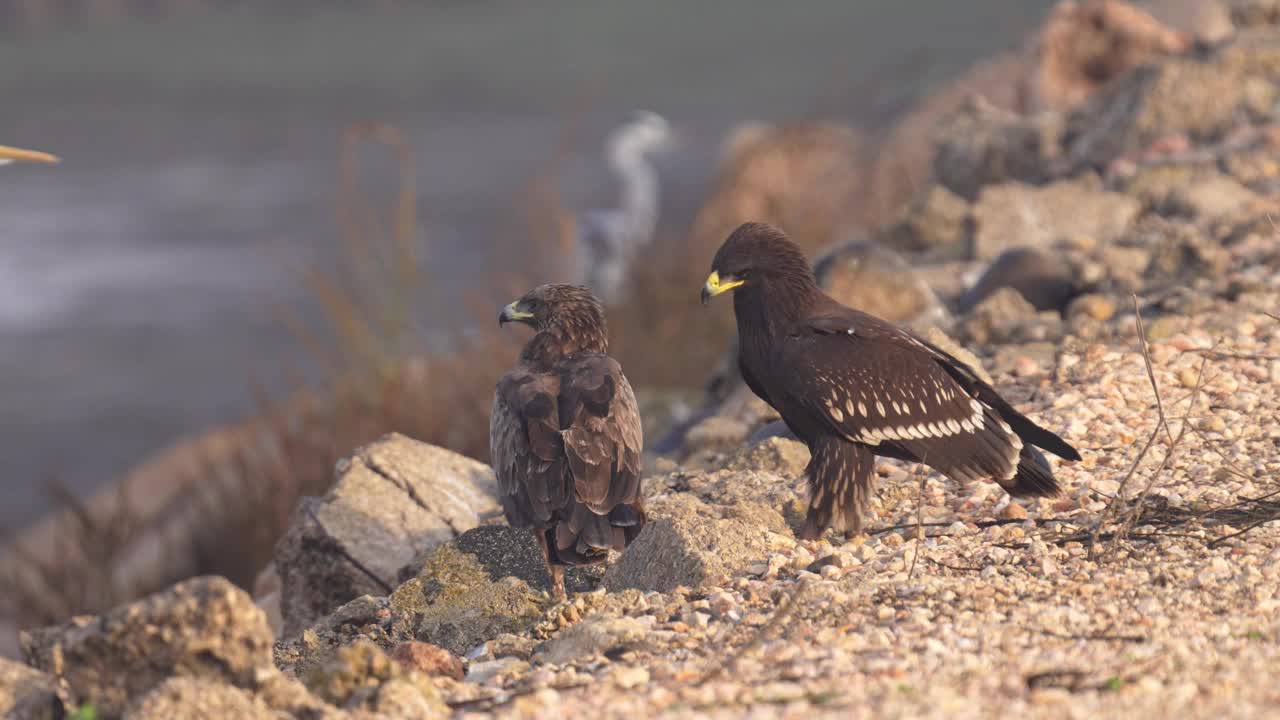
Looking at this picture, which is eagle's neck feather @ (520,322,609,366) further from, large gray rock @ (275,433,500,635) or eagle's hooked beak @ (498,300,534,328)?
large gray rock @ (275,433,500,635)

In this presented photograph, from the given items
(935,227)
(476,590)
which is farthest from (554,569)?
(935,227)

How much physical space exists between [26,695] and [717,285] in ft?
8.50

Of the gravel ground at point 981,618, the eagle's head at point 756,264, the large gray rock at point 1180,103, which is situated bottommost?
the gravel ground at point 981,618

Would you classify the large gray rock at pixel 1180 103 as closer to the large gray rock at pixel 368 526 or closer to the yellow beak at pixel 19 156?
the large gray rock at pixel 368 526

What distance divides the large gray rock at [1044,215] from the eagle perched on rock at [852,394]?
4.43m

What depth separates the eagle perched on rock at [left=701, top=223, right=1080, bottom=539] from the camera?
5156 millimetres

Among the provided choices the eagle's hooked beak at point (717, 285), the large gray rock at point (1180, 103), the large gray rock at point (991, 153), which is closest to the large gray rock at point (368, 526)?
the eagle's hooked beak at point (717, 285)

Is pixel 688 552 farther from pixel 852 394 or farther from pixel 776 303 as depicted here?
pixel 776 303

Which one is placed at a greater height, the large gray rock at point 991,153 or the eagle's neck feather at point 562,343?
the large gray rock at point 991,153

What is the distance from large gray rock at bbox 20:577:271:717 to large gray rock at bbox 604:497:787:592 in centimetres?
140

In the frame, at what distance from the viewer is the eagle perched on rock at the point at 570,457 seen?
4984 mm

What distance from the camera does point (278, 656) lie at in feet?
16.6

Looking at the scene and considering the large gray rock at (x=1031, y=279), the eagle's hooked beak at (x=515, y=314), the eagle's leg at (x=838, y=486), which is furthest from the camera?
the large gray rock at (x=1031, y=279)

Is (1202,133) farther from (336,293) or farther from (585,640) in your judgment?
(585,640)
